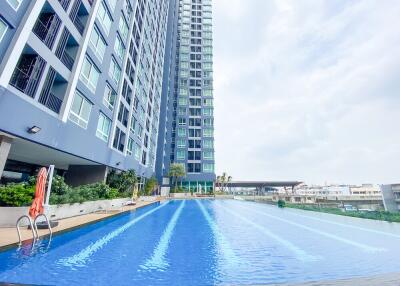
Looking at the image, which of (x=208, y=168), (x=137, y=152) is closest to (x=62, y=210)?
(x=137, y=152)

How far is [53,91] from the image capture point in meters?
14.3

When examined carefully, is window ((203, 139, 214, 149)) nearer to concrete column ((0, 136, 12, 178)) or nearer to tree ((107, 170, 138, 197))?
tree ((107, 170, 138, 197))

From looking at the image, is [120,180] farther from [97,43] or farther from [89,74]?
[97,43]

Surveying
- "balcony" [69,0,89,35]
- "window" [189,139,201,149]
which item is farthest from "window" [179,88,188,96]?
"balcony" [69,0,89,35]

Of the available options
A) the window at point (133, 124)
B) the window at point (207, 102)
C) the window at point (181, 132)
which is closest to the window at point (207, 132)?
the window at point (181, 132)

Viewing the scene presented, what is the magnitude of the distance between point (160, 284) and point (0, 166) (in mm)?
9070

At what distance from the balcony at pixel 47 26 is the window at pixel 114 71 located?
7.51m

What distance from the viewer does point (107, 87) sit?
68.7 ft

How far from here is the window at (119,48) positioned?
73.7 feet

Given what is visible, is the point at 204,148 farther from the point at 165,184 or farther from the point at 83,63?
the point at 83,63

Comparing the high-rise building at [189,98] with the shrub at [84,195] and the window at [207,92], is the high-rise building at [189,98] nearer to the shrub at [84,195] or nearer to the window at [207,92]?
the window at [207,92]

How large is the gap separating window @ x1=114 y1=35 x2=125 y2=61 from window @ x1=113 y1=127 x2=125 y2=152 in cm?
777

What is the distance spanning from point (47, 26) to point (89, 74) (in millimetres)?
4394

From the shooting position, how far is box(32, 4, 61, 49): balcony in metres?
12.6
